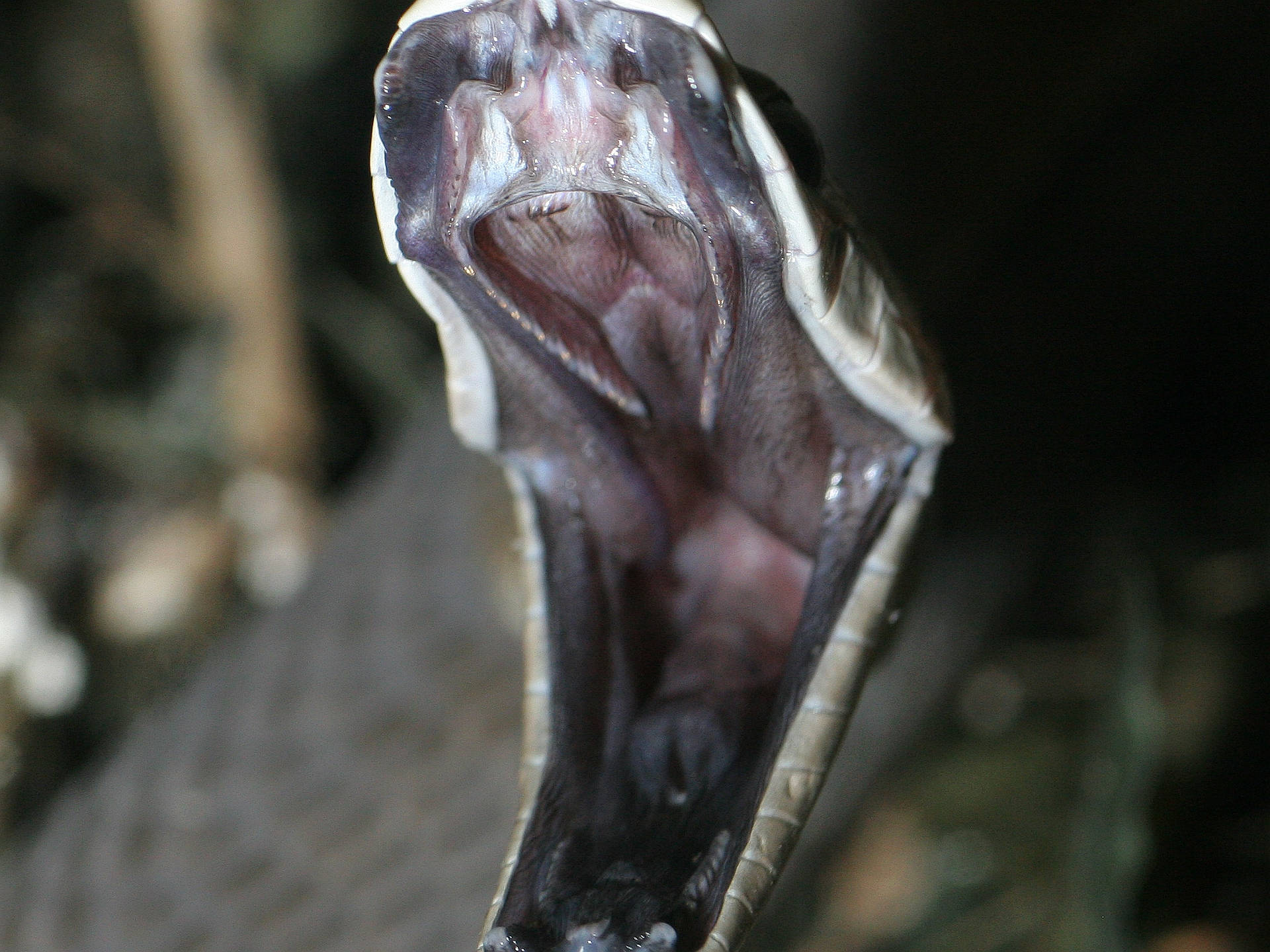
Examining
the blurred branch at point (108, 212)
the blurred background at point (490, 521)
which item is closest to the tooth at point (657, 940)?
the blurred background at point (490, 521)

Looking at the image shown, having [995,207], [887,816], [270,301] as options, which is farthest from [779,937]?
[270,301]

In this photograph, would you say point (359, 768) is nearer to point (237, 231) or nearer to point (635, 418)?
point (635, 418)

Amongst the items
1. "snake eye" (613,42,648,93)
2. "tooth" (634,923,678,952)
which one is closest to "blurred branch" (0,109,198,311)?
"snake eye" (613,42,648,93)

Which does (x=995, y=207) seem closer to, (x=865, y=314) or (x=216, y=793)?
(x=865, y=314)

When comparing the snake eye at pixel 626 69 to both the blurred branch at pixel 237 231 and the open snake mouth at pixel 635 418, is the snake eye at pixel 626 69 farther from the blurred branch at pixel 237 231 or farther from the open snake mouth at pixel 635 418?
the blurred branch at pixel 237 231

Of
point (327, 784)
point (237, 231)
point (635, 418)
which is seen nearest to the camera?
point (635, 418)

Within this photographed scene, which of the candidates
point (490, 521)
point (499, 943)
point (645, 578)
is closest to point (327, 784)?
point (490, 521)

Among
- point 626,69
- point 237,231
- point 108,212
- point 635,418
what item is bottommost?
point 108,212

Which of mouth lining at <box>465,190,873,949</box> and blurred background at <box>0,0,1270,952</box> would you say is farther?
blurred background at <box>0,0,1270,952</box>

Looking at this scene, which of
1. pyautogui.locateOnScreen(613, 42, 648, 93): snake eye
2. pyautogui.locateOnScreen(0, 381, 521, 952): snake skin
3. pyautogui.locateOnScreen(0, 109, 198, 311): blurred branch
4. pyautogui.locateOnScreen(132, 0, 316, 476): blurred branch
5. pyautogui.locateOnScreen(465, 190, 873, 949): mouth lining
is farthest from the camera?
pyautogui.locateOnScreen(0, 109, 198, 311): blurred branch

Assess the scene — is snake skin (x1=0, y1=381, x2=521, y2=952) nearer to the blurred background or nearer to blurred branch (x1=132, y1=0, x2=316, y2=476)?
the blurred background
